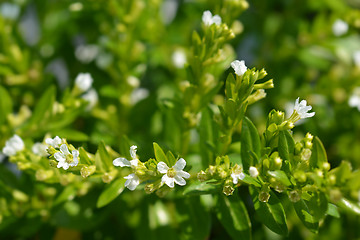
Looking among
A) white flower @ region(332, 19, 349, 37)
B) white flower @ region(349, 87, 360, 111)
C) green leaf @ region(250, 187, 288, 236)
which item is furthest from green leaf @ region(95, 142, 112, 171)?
white flower @ region(332, 19, 349, 37)

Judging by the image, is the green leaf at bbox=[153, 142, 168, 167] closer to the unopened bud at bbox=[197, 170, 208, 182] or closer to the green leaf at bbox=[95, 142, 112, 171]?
the unopened bud at bbox=[197, 170, 208, 182]

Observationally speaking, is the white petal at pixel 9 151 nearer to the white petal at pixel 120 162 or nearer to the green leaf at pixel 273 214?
the white petal at pixel 120 162

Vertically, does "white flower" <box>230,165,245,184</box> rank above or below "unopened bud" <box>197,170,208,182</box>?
below

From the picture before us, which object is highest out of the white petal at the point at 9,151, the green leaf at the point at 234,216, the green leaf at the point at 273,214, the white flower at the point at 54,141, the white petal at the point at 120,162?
the white flower at the point at 54,141

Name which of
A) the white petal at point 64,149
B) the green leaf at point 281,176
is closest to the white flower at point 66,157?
the white petal at point 64,149

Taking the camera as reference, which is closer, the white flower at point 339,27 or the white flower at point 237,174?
the white flower at point 237,174

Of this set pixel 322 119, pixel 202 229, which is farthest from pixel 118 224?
pixel 322 119

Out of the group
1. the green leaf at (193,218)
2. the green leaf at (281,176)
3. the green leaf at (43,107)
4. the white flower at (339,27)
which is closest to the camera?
the green leaf at (281,176)

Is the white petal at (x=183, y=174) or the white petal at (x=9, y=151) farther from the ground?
the white petal at (x=9, y=151)
